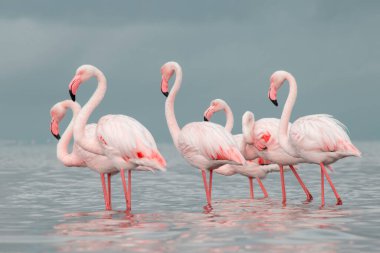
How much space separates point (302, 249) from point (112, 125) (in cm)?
542

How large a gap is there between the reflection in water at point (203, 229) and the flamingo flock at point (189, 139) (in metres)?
0.89

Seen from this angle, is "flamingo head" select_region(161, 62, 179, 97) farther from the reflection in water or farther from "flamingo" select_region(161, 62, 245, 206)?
the reflection in water

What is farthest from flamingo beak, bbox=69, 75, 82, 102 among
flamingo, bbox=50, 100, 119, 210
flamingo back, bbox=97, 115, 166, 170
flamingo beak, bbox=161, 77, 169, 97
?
flamingo beak, bbox=161, 77, 169, 97

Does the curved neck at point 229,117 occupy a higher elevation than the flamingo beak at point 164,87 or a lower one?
lower

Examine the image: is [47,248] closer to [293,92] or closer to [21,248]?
[21,248]

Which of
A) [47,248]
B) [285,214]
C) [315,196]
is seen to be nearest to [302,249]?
[47,248]

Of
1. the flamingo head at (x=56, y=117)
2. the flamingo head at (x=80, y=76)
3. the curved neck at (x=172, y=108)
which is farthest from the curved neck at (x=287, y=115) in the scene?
the flamingo head at (x=56, y=117)

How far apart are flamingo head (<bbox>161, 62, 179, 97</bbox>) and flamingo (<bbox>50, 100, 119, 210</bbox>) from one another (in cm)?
151

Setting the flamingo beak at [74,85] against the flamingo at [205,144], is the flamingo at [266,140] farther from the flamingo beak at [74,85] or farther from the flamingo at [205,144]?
the flamingo beak at [74,85]

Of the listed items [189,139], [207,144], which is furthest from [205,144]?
[189,139]

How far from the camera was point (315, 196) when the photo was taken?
1809 cm

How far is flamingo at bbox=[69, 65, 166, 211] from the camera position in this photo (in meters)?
13.0

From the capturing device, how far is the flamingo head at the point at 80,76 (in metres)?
13.5

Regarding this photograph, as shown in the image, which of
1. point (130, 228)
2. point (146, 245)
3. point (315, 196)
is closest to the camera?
point (146, 245)
